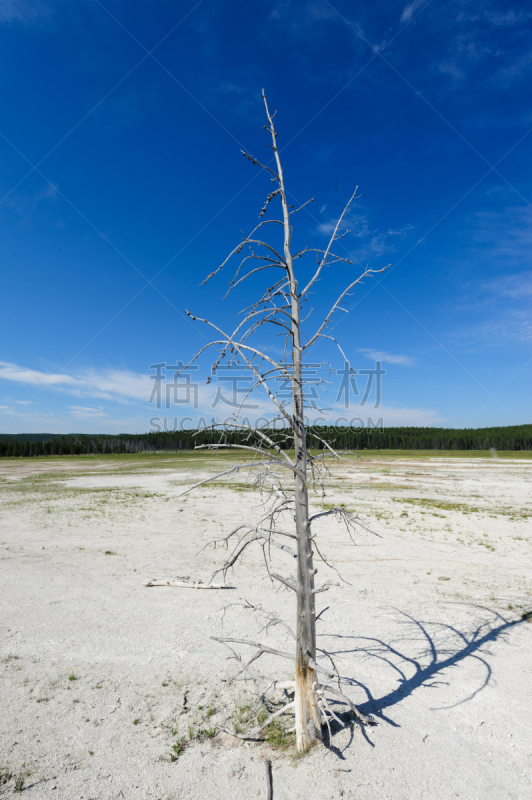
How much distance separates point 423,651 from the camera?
24.3 ft

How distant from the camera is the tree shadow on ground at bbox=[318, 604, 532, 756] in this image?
19.6ft

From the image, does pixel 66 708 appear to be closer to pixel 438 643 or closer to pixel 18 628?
pixel 18 628

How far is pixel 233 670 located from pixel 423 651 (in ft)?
11.2

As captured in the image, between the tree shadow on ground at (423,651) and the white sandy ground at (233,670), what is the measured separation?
3 cm

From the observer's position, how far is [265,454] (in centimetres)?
463

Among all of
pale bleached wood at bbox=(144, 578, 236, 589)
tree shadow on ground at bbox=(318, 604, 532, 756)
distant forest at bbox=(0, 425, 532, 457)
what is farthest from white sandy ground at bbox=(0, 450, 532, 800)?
distant forest at bbox=(0, 425, 532, 457)

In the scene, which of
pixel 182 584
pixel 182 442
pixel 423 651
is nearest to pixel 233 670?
pixel 423 651

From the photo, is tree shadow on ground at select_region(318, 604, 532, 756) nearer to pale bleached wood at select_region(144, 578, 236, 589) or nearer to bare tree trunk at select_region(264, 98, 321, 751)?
bare tree trunk at select_region(264, 98, 321, 751)

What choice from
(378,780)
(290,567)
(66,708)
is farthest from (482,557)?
(66,708)

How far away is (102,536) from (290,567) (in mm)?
8396

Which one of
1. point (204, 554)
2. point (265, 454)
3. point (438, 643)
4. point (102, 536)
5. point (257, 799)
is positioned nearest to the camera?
point (257, 799)

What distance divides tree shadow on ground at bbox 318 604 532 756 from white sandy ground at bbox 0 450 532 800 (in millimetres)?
35

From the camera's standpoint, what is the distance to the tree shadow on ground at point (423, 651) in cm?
598

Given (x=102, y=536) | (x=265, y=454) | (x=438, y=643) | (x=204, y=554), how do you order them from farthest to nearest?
(x=102, y=536), (x=204, y=554), (x=438, y=643), (x=265, y=454)
